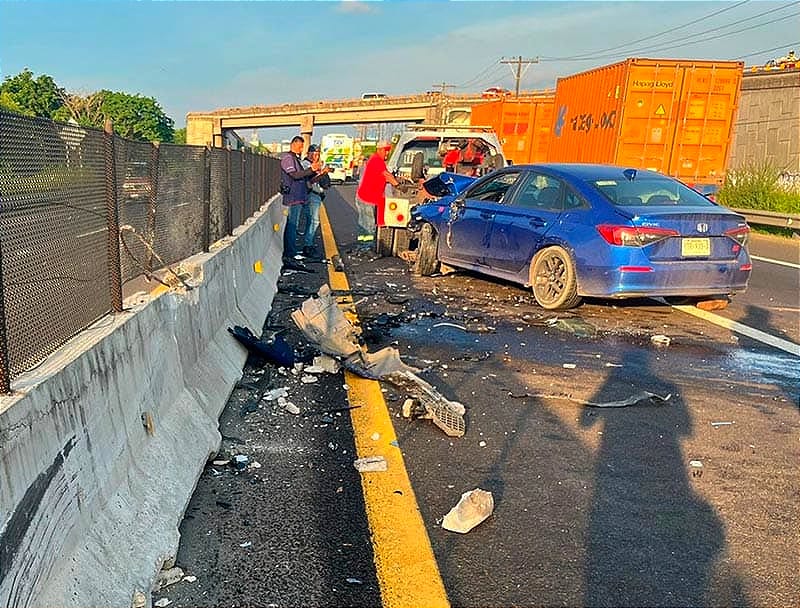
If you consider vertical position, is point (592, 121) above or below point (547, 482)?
above

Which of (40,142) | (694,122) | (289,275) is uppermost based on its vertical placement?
(694,122)

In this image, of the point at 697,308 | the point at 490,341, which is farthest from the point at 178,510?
the point at 697,308

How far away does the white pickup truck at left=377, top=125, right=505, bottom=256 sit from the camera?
11867 millimetres

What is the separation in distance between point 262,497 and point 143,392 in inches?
29.7

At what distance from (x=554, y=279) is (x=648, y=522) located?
4858 mm

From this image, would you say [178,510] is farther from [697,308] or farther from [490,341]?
[697,308]

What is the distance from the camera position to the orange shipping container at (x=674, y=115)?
17.5m

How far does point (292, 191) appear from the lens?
1205 centimetres

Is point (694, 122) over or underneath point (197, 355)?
over

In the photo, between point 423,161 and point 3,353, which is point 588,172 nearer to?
point 423,161

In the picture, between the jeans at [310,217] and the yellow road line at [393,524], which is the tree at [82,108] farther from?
the yellow road line at [393,524]

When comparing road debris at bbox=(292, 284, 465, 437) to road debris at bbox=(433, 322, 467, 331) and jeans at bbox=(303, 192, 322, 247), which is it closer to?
road debris at bbox=(433, 322, 467, 331)

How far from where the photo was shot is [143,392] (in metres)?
3.37

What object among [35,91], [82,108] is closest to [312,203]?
[82,108]
